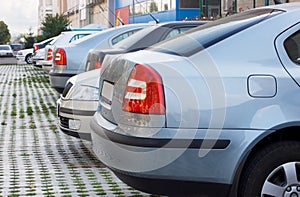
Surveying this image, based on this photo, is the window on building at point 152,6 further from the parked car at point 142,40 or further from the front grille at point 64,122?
the front grille at point 64,122

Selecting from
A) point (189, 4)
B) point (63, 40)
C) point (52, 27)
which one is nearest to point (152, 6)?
point (189, 4)

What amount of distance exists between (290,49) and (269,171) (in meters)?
0.87

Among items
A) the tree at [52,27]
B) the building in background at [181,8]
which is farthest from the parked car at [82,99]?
the tree at [52,27]

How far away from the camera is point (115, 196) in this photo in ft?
18.0

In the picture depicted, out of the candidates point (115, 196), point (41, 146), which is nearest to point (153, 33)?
point (41, 146)

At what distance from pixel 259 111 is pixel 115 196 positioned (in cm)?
197

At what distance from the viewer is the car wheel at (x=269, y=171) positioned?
407 centimetres

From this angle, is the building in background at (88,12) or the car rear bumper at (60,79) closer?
the car rear bumper at (60,79)

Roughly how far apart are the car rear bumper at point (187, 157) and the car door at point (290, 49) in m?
0.53

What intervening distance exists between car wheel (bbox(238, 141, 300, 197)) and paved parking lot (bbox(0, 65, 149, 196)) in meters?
1.62

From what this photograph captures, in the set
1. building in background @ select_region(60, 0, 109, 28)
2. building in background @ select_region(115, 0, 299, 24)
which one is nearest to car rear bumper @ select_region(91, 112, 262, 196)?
building in background @ select_region(115, 0, 299, 24)

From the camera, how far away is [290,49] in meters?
4.24

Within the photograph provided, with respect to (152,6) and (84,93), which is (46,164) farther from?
(152,6)

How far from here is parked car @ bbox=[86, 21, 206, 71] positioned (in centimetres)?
750
